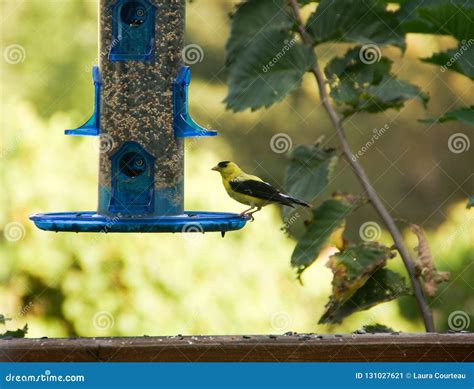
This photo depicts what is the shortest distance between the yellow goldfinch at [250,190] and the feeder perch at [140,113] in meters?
0.16

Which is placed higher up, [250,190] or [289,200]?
Answer: [250,190]

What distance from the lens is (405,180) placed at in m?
7.03

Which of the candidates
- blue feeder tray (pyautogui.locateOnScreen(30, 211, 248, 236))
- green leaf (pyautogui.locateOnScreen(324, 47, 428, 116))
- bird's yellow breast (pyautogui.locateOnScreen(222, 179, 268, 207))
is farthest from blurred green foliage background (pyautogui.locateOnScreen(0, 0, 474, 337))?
blue feeder tray (pyautogui.locateOnScreen(30, 211, 248, 236))

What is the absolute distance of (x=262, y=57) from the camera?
145 inches

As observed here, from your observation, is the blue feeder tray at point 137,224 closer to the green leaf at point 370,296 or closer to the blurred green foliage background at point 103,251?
the green leaf at point 370,296

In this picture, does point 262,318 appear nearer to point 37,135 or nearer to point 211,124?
point 37,135

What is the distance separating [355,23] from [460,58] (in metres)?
0.54

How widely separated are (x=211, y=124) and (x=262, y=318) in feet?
6.09

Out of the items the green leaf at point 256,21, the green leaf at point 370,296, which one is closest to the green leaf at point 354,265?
the green leaf at point 370,296

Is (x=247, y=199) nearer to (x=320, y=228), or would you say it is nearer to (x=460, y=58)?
(x=320, y=228)

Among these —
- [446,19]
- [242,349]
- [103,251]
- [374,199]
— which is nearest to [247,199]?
[374,199]

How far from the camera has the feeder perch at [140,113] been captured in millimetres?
3541

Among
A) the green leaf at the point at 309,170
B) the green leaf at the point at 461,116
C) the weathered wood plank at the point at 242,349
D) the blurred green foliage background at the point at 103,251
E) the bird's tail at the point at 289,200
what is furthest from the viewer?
the blurred green foliage background at the point at 103,251
